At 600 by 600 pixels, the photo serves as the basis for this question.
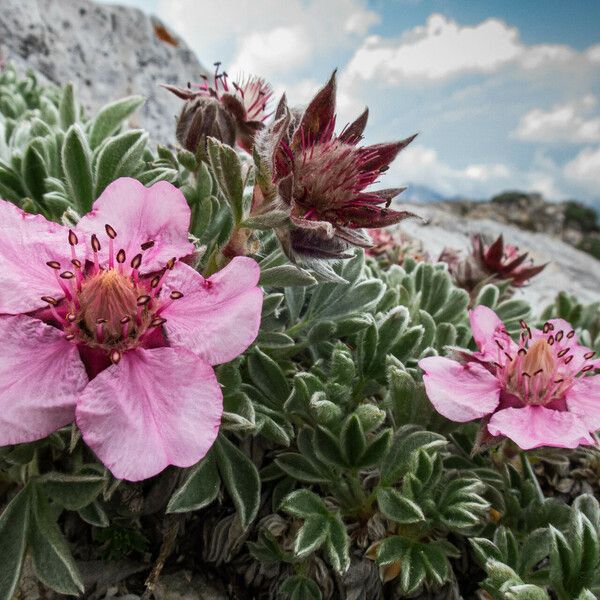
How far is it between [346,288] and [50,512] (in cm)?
105

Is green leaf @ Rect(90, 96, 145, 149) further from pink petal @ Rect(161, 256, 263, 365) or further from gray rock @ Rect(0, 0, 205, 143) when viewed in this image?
gray rock @ Rect(0, 0, 205, 143)

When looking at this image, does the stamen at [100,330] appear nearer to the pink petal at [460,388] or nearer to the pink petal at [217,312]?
the pink petal at [217,312]

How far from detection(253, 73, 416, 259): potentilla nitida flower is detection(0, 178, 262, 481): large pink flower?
7.8 inches

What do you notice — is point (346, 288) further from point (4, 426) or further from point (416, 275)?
point (4, 426)

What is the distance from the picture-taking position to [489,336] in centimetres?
189

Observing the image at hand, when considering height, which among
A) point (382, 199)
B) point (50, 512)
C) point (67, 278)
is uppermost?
point (382, 199)


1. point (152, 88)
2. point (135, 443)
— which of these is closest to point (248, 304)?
point (135, 443)

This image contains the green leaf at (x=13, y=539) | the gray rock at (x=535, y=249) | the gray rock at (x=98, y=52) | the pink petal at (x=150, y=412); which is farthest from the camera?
the gray rock at (x=535, y=249)

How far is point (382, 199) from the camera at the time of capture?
148 centimetres

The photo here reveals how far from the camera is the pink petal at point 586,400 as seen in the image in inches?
65.4

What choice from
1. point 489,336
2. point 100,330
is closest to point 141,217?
point 100,330

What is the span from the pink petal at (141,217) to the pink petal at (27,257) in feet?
0.27

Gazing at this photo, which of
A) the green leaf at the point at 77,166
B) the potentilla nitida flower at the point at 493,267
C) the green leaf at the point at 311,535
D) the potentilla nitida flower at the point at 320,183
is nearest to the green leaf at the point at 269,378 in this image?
the green leaf at the point at 311,535

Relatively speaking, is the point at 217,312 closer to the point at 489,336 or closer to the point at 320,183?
the point at 320,183
